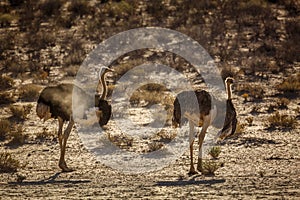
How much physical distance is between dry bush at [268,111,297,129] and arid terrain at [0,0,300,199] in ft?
0.07

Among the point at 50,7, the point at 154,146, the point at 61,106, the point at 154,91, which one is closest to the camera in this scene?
the point at 61,106

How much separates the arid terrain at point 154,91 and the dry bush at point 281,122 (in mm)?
21

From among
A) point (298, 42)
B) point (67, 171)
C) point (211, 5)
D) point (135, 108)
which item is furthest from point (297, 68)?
point (67, 171)

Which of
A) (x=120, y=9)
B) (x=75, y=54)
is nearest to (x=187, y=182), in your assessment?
(x=75, y=54)

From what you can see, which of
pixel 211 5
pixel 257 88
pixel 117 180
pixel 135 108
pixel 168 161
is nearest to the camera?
pixel 117 180

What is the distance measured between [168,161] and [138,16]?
1415 centimetres

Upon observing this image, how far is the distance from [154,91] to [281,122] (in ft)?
13.6

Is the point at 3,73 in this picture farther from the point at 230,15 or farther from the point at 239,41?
the point at 230,15

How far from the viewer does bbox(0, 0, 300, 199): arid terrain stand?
1070 centimetres

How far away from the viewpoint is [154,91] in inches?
707

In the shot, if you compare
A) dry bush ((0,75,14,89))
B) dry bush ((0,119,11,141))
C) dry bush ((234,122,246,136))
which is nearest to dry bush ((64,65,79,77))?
dry bush ((0,75,14,89))

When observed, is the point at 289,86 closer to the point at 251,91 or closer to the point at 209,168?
the point at 251,91

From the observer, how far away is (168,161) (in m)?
12.4

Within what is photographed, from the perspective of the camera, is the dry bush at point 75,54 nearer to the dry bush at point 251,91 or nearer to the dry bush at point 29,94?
the dry bush at point 29,94
